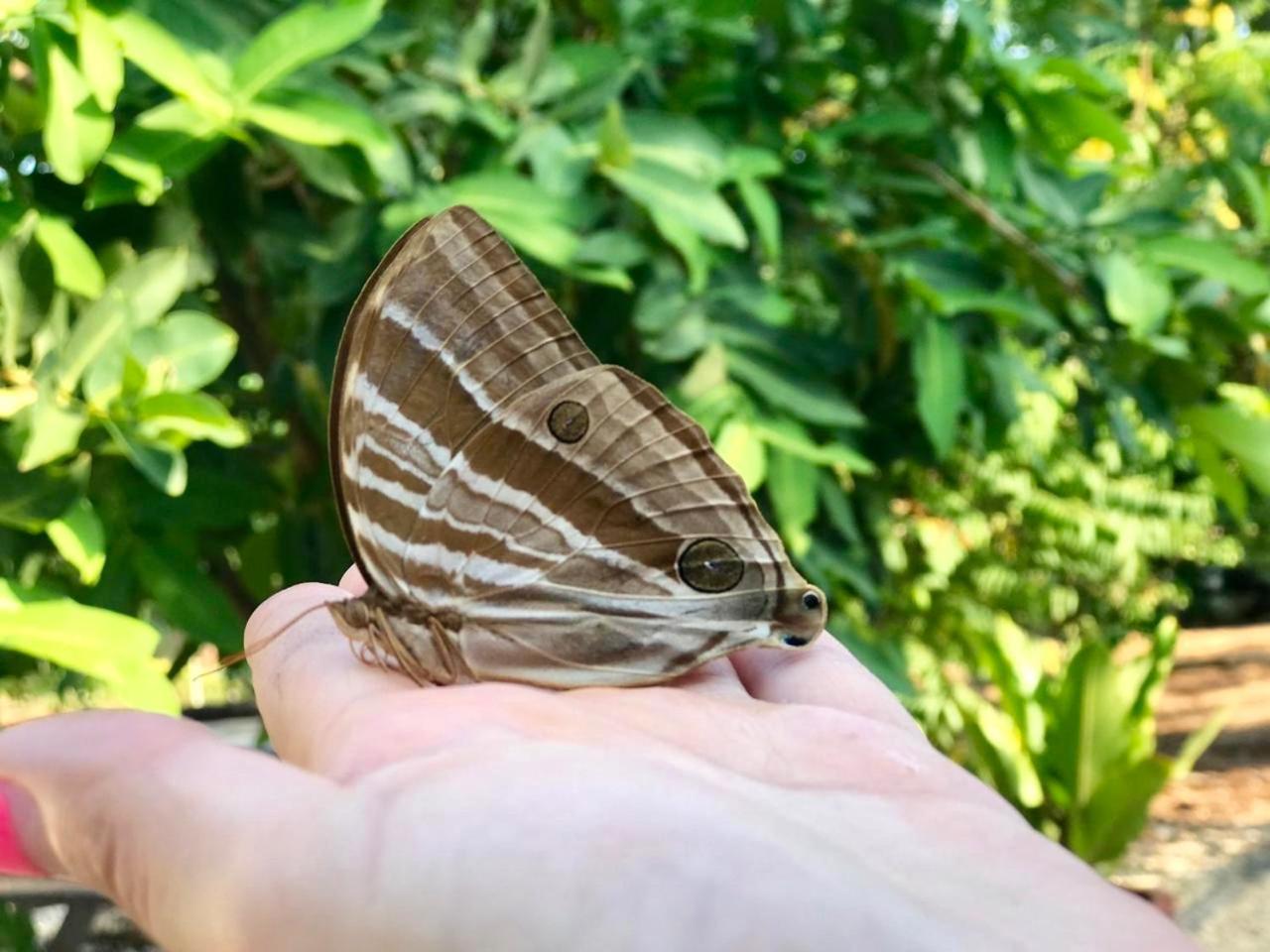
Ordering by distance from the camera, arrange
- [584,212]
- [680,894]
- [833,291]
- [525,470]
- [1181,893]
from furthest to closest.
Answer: [1181,893] < [833,291] < [584,212] < [525,470] < [680,894]

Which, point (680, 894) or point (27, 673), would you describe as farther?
point (27, 673)

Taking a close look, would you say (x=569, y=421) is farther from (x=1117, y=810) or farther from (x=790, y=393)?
(x=1117, y=810)

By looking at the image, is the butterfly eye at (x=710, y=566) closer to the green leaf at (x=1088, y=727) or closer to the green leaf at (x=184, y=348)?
the green leaf at (x=184, y=348)

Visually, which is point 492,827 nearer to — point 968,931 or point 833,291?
point 968,931

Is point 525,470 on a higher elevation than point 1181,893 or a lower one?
higher

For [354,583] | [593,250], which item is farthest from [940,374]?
[354,583]

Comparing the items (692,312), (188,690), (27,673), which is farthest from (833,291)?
(27,673)
